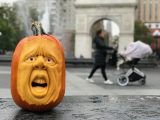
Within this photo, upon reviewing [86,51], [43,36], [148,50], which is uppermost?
[43,36]

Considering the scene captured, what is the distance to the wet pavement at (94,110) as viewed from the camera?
7.11 meters

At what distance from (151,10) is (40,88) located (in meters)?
121

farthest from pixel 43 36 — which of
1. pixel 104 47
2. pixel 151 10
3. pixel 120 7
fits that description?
pixel 151 10

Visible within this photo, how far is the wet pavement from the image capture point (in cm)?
711

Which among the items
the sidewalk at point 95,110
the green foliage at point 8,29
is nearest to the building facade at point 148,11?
the green foliage at point 8,29

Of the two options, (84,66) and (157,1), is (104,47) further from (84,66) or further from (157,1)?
(157,1)

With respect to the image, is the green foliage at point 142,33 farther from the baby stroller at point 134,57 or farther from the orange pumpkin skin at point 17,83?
the orange pumpkin skin at point 17,83

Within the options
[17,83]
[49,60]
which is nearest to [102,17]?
[49,60]

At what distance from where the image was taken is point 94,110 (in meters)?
7.84

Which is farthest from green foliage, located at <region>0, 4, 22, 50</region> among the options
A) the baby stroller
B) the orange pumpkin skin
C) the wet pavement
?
the orange pumpkin skin

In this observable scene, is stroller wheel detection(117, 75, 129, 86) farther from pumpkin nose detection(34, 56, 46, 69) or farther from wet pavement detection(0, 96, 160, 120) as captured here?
pumpkin nose detection(34, 56, 46, 69)

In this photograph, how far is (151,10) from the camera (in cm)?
12569

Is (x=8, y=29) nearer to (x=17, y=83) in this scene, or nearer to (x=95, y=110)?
(x=95, y=110)

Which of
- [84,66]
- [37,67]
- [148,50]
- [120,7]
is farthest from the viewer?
[120,7]
